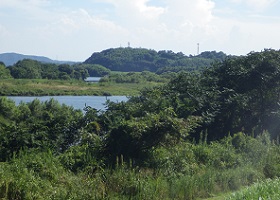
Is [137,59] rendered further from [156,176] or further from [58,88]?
[156,176]

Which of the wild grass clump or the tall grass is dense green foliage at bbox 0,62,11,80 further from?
the wild grass clump

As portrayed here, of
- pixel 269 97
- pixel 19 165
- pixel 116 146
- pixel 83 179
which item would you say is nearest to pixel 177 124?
pixel 116 146

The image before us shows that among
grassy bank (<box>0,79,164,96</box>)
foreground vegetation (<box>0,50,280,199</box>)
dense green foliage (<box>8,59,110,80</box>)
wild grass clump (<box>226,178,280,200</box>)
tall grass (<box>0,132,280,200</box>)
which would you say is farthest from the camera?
dense green foliage (<box>8,59,110,80</box>)

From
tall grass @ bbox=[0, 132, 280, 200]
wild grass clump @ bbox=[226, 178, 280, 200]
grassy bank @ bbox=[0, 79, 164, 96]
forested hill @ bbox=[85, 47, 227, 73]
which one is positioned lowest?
grassy bank @ bbox=[0, 79, 164, 96]

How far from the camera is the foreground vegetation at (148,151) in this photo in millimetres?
8711

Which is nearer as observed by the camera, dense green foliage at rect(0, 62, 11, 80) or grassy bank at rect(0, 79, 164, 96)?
grassy bank at rect(0, 79, 164, 96)

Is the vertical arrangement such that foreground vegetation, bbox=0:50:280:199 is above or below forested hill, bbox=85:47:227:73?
below

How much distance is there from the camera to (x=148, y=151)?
1083 centimetres

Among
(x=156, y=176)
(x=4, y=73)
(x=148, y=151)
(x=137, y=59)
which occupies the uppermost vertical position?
(x=137, y=59)

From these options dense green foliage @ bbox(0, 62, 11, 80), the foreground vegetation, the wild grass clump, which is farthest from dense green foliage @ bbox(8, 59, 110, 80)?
the wild grass clump

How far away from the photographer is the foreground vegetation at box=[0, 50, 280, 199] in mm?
8711

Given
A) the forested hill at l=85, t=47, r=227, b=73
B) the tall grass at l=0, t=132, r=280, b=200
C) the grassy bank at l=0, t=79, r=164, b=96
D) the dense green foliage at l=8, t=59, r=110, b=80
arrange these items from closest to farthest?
the tall grass at l=0, t=132, r=280, b=200, the grassy bank at l=0, t=79, r=164, b=96, the dense green foliage at l=8, t=59, r=110, b=80, the forested hill at l=85, t=47, r=227, b=73

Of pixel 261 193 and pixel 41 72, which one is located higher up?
pixel 261 193

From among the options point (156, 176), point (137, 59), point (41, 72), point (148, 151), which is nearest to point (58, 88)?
point (41, 72)
